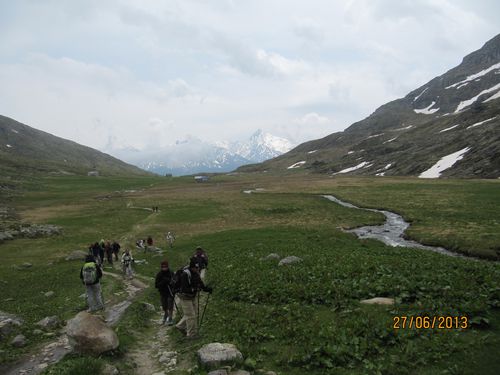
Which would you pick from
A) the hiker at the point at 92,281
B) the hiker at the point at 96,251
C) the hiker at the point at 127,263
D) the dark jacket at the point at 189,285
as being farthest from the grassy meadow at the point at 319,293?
the hiker at the point at 96,251

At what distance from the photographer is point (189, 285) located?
16594 millimetres

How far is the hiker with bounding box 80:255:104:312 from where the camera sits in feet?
70.4

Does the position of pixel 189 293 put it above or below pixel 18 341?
above

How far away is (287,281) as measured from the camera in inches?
854

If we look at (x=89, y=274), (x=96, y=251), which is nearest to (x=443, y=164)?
(x=96, y=251)

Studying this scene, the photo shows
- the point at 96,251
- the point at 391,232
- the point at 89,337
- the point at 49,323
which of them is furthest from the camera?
the point at 391,232

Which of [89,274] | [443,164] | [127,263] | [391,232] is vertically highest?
[443,164]

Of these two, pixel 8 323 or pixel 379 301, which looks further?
pixel 8 323

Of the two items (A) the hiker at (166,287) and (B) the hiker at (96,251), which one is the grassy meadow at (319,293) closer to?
(A) the hiker at (166,287)

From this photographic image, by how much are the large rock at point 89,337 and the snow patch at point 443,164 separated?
408 feet

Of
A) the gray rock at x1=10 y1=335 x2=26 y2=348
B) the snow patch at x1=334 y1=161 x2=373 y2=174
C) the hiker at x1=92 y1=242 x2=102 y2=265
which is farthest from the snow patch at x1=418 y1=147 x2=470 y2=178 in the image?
the gray rock at x1=10 y1=335 x2=26 y2=348

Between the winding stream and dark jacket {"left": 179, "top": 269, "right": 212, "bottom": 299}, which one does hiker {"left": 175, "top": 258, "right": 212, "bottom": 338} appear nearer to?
dark jacket {"left": 179, "top": 269, "right": 212, "bottom": 299}

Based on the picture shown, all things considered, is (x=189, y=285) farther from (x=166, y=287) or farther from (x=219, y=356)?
(x=219, y=356)

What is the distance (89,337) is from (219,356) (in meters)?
5.20
